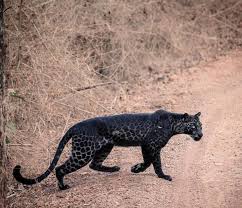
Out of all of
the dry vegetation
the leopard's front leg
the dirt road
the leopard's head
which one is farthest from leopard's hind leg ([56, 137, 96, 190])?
the dry vegetation

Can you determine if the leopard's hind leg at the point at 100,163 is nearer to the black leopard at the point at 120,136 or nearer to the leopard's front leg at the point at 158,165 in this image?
the black leopard at the point at 120,136

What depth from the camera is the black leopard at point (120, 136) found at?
7.44 m

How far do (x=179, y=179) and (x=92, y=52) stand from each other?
5.31 meters

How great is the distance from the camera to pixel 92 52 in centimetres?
1239

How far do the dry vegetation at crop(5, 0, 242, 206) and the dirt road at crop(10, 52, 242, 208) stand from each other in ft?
3.88

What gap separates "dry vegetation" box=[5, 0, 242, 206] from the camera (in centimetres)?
991

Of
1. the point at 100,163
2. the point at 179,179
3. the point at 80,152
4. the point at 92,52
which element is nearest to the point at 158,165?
the point at 179,179

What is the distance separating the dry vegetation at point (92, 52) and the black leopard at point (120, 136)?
1.47 meters

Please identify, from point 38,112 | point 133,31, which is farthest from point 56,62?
point 133,31

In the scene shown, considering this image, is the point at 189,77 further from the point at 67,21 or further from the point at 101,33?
the point at 67,21

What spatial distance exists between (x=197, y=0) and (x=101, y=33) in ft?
13.4

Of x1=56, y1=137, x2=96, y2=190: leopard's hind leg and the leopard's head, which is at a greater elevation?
the leopard's head

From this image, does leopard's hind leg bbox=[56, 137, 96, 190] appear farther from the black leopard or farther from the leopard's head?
the leopard's head

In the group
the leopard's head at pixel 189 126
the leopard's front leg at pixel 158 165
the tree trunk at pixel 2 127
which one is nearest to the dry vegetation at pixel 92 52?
the tree trunk at pixel 2 127
